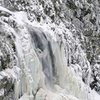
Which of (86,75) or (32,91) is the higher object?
(32,91)

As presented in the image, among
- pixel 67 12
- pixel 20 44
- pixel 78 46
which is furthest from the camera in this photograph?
pixel 67 12

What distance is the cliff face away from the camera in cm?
716

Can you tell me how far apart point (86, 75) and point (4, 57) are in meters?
6.12

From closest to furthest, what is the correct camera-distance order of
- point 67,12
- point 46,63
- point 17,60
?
point 17,60 → point 46,63 → point 67,12

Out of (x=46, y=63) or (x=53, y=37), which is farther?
(x=53, y=37)

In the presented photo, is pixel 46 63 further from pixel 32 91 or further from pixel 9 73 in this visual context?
pixel 9 73

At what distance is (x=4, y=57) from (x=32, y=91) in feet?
3.67

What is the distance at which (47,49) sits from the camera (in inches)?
360

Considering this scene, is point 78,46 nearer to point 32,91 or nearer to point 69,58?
point 69,58

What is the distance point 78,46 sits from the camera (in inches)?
490

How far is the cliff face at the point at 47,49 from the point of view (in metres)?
7.16

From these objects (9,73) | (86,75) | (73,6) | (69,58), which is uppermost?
(73,6)

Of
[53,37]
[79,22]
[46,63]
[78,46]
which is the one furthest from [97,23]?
[46,63]

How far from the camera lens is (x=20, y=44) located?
25.7 ft
